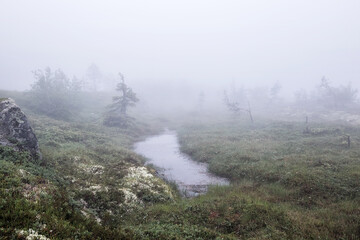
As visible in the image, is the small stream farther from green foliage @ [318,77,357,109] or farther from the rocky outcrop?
green foliage @ [318,77,357,109]

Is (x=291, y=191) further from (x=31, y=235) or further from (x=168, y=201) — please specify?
(x=31, y=235)

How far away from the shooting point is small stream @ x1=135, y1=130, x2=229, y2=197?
16484 millimetres

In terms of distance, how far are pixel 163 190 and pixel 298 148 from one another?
1781cm

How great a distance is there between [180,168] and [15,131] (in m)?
14.8

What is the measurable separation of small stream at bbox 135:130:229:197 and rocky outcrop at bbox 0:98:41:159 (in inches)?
416

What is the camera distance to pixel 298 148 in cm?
2267

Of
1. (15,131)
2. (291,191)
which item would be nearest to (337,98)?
(291,191)

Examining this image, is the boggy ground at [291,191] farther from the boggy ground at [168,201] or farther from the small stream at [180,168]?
the small stream at [180,168]

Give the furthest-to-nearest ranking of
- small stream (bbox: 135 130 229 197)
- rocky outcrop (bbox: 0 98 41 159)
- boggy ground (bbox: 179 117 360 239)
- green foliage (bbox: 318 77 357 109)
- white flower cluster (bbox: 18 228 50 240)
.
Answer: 1. green foliage (bbox: 318 77 357 109)
2. small stream (bbox: 135 130 229 197)
3. rocky outcrop (bbox: 0 98 41 159)
4. boggy ground (bbox: 179 117 360 239)
5. white flower cluster (bbox: 18 228 50 240)

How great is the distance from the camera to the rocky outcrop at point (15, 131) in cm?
1219

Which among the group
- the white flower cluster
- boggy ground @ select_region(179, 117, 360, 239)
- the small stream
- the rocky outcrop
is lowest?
the small stream

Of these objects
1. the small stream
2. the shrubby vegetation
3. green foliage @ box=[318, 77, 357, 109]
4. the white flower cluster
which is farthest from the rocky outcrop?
green foliage @ box=[318, 77, 357, 109]

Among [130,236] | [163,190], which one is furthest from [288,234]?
[163,190]

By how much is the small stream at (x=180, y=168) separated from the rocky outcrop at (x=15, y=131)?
34.7 feet
